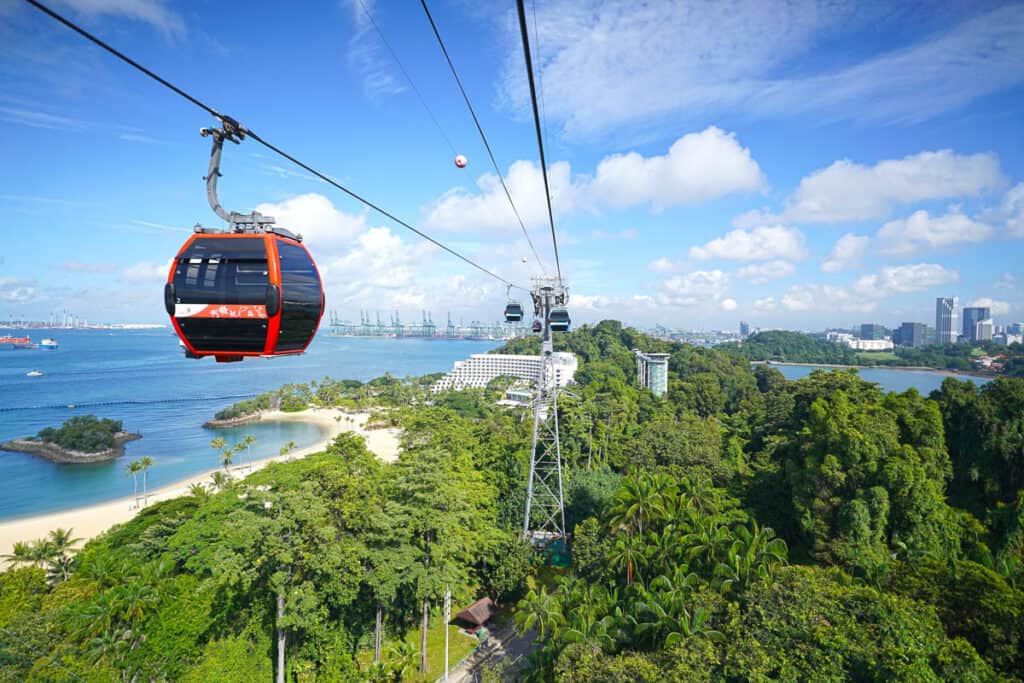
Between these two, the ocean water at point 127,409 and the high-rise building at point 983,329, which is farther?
the high-rise building at point 983,329

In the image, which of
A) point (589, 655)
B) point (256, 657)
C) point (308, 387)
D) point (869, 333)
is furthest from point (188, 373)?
point (869, 333)

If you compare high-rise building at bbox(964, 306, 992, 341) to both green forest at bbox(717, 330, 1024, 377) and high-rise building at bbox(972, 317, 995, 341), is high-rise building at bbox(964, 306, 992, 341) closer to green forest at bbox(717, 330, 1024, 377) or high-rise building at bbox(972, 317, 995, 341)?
high-rise building at bbox(972, 317, 995, 341)

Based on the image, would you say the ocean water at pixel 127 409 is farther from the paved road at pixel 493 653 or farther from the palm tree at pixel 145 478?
the paved road at pixel 493 653

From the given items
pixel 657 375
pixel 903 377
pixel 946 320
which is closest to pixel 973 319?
pixel 946 320

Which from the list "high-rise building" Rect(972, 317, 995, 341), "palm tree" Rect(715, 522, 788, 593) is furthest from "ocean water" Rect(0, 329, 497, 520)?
"high-rise building" Rect(972, 317, 995, 341)

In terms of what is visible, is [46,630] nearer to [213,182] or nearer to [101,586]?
[101,586]

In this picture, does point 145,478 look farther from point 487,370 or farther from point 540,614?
point 487,370

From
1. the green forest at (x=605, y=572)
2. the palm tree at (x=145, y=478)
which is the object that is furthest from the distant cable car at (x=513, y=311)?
the palm tree at (x=145, y=478)
